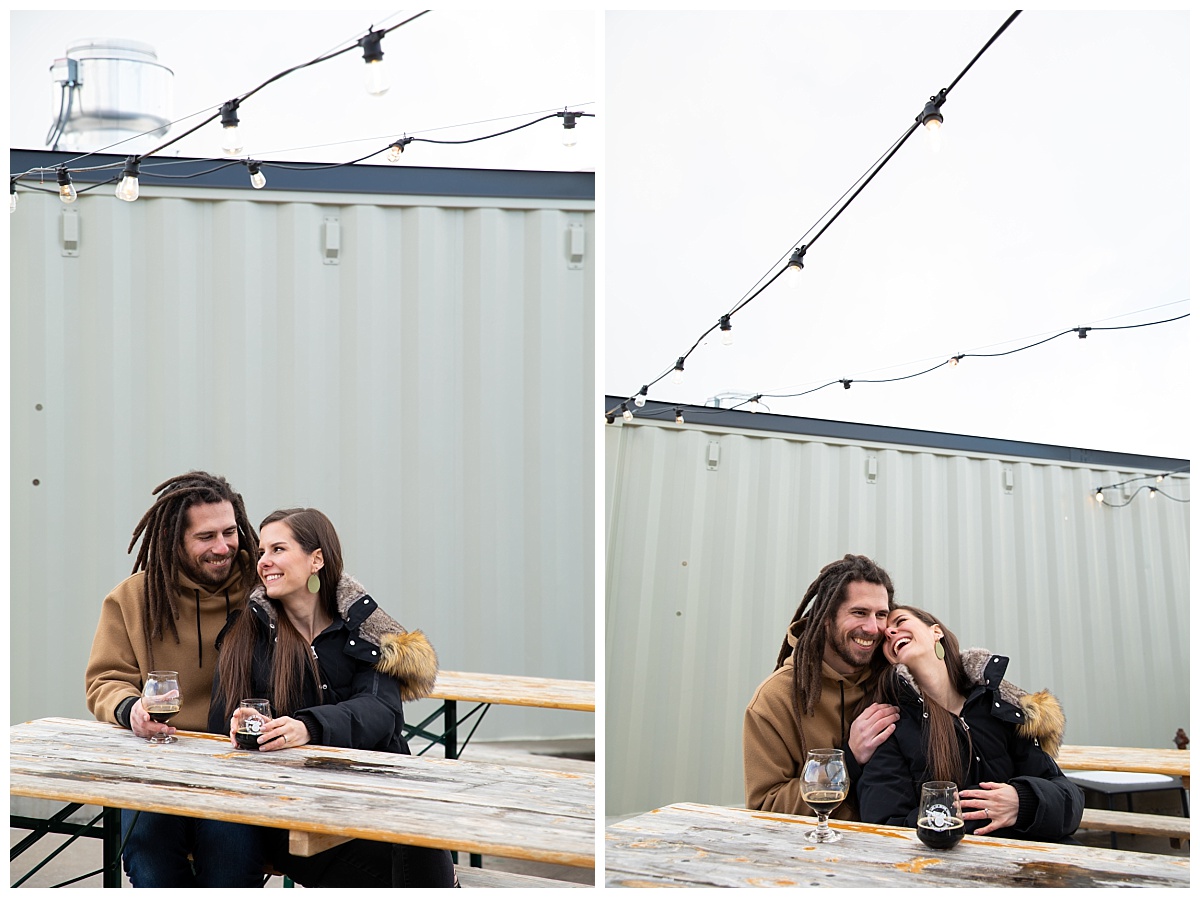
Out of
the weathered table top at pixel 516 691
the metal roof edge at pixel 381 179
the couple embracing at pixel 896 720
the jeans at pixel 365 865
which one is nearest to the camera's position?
the jeans at pixel 365 865

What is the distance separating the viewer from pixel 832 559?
8.19ft

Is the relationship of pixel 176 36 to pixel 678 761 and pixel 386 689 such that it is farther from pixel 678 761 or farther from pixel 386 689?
pixel 678 761

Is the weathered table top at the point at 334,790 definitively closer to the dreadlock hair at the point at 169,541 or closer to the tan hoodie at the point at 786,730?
the dreadlock hair at the point at 169,541

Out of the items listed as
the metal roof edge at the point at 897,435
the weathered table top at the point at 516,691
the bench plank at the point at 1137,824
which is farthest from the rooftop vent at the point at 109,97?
the bench plank at the point at 1137,824

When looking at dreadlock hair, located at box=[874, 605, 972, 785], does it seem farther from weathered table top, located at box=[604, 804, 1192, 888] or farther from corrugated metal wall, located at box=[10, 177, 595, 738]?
corrugated metal wall, located at box=[10, 177, 595, 738]

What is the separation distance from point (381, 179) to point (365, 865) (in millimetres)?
1909

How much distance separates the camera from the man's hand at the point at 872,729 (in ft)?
→ 6.63

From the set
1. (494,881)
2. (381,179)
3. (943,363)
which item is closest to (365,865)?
(494,881)

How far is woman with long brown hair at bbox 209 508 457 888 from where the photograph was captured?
208 centimetres

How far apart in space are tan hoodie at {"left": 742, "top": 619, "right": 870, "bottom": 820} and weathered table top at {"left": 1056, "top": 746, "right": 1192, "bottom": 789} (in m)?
0.56

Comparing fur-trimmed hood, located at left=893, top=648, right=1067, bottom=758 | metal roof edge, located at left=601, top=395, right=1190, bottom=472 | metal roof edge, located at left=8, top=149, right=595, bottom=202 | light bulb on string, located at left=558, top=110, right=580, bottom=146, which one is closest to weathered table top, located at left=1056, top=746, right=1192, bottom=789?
fur-trimmed hood, located at left=893, top=648, right=1067, bottom=758

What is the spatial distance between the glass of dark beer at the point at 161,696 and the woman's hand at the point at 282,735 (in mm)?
197

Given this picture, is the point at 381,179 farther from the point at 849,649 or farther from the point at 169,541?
the point at 849,649

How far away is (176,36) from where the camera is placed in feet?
7.91
